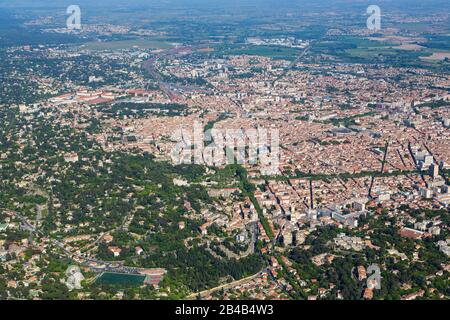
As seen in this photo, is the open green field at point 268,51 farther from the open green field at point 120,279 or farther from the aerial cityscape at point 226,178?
the open green field at point 120,279

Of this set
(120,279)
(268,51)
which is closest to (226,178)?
(120,279)

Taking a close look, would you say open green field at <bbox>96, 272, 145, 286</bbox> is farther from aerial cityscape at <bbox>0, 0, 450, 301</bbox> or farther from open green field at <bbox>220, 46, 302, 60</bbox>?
open green field at <bbox>220, 46, 302, 60</bbox>

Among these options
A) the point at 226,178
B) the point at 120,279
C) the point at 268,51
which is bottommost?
the point at 120,279

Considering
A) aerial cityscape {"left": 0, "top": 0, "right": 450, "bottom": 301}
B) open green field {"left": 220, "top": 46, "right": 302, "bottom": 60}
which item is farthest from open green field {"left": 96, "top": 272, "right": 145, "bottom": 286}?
open green field {"left": 220, "top": 46, "right": 302, "bottom": 60}

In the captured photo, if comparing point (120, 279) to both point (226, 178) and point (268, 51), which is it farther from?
point (268, 51)

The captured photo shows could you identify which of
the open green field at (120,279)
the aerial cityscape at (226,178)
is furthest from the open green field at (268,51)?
the open green field at (120,279)

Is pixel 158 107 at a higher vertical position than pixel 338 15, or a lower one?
lower

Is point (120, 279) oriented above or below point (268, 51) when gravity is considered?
below
